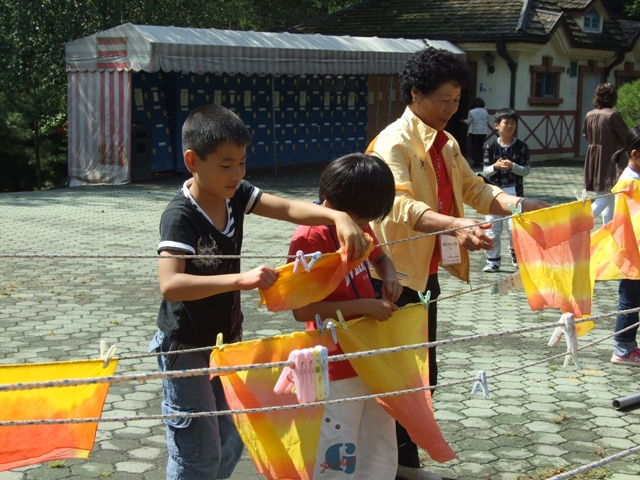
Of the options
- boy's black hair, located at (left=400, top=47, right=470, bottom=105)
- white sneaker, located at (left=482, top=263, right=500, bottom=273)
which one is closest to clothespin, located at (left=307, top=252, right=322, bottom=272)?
boy's black hair, located at (left=400, top=47, right=470, bottom=105)

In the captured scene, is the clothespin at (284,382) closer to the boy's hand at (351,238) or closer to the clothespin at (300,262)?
the clothespin at (300,262)

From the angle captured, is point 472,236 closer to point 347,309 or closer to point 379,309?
point 379,309

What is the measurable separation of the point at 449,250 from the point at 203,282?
1.56 metres

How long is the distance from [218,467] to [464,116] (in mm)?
22505

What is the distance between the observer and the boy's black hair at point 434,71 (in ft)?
12.3

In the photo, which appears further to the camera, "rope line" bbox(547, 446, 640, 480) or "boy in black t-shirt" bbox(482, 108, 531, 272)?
"boy in black t-shirt" bbox(482, 108, 531, 272)

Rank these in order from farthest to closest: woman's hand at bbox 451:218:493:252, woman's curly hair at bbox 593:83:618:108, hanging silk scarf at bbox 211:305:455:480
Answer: woman's curly hair at bbox 593:83:618:108
woman's hand at bbox 451:218:493:252
hanging silk scarf at bbox 211:305:455:480

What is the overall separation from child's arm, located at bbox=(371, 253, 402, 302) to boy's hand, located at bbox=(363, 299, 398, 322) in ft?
0.45

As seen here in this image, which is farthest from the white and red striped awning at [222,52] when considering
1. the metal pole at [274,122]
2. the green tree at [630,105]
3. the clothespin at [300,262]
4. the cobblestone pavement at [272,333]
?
the clothespin at [300,262]

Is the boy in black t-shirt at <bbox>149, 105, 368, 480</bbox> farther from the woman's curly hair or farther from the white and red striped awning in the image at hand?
the white and red striped awning

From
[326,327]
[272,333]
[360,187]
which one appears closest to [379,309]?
[326,327]

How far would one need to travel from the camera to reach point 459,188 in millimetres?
4035

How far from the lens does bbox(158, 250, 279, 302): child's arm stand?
262 cm

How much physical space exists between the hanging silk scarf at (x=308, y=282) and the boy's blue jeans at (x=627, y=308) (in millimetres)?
3209
